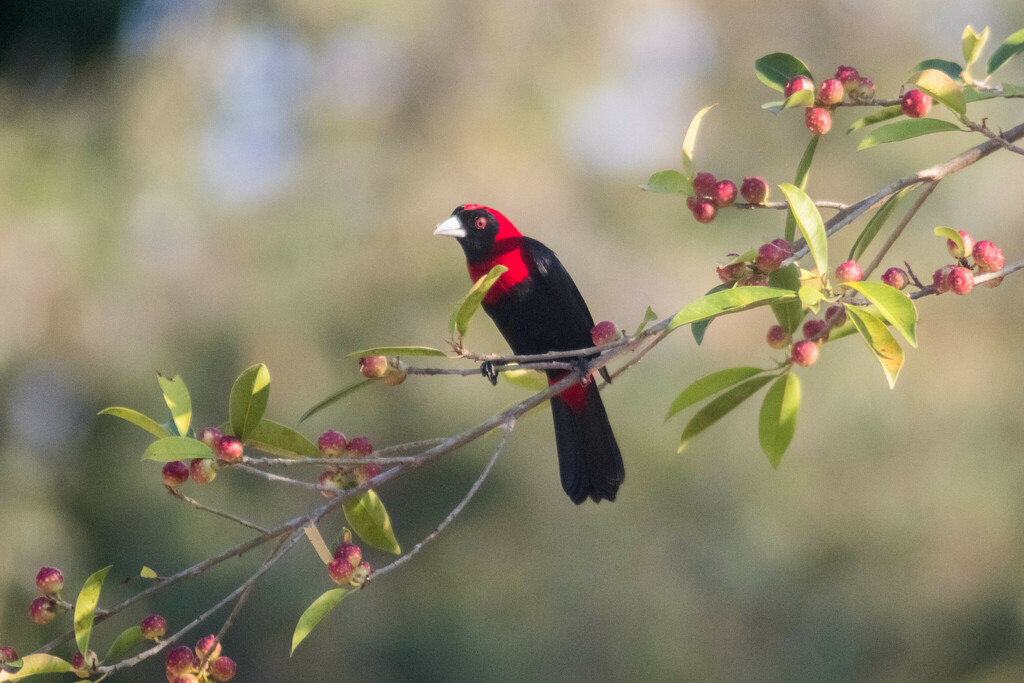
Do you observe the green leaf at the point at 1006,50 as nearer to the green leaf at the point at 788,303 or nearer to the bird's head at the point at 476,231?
the green leaf at the point at 788,303

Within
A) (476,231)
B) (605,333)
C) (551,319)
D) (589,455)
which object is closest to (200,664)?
(605,333)

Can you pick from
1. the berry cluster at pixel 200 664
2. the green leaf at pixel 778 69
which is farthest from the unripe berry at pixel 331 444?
the green leaf at pixel 778 69

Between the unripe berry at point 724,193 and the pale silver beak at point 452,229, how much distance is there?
1329 millimetres

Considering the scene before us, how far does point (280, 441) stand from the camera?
1.75 metres

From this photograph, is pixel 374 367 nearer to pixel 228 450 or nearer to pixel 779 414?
pixel 228 450

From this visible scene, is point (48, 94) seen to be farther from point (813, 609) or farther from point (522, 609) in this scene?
point (813, 609)

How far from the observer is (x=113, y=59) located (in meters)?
7.52

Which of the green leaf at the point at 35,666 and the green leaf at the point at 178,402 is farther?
the green leaf at the point at 178,402

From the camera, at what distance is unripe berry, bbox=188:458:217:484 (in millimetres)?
1605

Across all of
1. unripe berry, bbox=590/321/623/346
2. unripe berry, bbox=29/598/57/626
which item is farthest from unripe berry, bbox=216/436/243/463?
unripe berry, bbox=590/321/623/346

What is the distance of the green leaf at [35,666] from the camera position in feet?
4.97

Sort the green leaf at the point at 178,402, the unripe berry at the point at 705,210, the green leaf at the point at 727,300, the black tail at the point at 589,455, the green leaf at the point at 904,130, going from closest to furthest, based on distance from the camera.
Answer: the green leaf at the point at 727,300 < the green leaf at the point at 178,402 < the green leaf at the point at 904,130 < the unripe berry at the point at 705,210 < the black tail at the point at 589,455

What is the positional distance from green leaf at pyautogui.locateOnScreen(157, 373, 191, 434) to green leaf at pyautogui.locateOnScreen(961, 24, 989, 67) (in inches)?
66.1

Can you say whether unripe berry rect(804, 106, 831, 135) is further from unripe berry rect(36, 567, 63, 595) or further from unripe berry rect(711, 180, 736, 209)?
unripe berry rect(36, 567, 63, 595)
